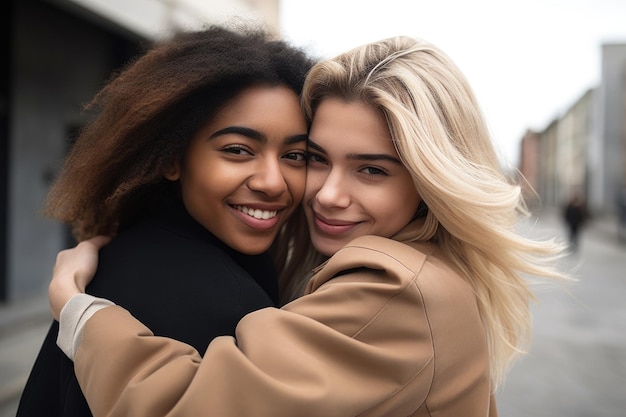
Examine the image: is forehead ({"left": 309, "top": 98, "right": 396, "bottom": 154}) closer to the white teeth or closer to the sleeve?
the white teeth

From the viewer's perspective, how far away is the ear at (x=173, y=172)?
181cm

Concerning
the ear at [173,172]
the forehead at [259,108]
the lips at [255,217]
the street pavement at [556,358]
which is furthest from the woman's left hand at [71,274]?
the street pavement at [556,358]

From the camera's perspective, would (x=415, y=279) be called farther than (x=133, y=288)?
No

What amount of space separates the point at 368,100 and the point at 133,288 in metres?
0.88

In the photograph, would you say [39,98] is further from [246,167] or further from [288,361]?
[288,361]

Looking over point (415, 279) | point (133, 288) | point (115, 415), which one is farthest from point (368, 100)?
point (115, 415)

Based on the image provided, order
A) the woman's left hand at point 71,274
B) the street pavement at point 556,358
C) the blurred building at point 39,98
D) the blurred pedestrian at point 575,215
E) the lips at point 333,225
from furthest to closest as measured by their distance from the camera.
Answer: the blurred pedestrian at point 575,215, the blurred building at point 39,98, the street pavement at point 556,358, the lips at point 333,225, the woman's left hand at point 71,274

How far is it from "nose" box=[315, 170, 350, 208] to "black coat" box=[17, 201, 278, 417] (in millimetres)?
342

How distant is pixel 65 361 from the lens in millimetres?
1581

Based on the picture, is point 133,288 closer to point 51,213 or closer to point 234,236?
point 234,236

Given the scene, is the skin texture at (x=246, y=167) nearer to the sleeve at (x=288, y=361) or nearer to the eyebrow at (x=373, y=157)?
the eyebrow at (x=373, y=157)

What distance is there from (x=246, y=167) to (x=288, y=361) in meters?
0.67

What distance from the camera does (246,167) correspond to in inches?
67.9

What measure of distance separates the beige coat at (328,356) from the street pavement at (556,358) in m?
1.56
